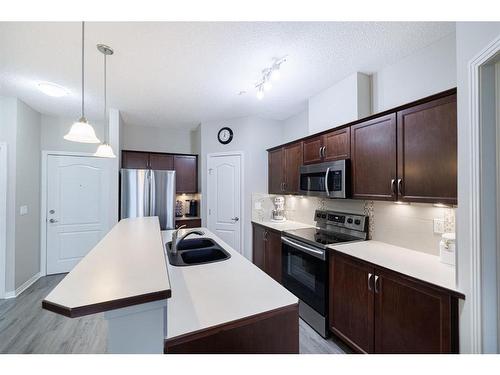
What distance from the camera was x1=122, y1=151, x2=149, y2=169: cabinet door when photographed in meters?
3.71

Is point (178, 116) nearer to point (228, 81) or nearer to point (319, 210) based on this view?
point (228, 81)

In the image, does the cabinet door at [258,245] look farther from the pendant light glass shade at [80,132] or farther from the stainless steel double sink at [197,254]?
the pendant light glass shade at [80,132]

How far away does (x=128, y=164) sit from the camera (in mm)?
3725

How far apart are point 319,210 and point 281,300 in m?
2.03

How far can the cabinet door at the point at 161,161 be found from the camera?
12.8 ft

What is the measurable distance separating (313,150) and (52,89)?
305 centimetres

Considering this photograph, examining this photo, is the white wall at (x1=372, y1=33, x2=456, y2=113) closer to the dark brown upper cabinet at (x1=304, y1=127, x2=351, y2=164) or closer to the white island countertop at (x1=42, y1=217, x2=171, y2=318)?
the dark brown upper cabinet at (x1=304, y1=127, x2=351, y2=164)

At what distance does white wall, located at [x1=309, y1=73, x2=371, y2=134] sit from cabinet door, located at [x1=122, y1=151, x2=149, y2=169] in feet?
9.22

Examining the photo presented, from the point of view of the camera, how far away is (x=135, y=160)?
3777 millimetres

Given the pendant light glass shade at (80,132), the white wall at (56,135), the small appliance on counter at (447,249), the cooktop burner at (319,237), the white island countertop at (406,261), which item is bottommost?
the white island countertop at (406,261)

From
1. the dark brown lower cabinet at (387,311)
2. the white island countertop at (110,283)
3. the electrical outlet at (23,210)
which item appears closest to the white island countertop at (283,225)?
the dark brown lower cabinet at (387,311)

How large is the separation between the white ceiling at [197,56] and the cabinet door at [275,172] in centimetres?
81

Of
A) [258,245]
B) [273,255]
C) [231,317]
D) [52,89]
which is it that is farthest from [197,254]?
[52,89]

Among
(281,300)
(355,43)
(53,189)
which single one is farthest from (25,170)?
(355,43)
